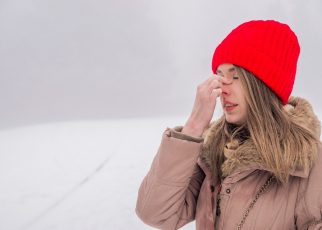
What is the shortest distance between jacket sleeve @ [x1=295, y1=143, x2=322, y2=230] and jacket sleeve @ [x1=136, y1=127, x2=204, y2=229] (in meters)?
0.27

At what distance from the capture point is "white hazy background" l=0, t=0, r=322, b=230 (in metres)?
3.54

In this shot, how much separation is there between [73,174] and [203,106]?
8.88 ft

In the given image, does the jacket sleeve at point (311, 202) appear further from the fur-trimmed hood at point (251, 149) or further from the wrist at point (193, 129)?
the wrist at point (193, 129)

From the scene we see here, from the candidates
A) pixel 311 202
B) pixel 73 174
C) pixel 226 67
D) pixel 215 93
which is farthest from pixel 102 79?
pixel 311 202

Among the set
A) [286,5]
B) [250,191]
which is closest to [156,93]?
[286,5]

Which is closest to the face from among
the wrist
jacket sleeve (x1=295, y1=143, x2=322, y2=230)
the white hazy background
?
the wrist

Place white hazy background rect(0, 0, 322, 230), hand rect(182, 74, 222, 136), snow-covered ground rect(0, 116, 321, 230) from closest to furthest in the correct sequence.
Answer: hand rect(182, 74, 222, 136) → snow-covered ground rect(0, 116, 321, 230) → white hazy background rect(0, 0, 322, 230)

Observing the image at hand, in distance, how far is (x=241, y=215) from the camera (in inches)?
36.7

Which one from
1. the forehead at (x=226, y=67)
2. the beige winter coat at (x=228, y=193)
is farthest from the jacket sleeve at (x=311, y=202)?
the forehead at (x=226, y=67)

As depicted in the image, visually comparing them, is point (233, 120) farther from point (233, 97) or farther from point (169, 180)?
point (169, 180)

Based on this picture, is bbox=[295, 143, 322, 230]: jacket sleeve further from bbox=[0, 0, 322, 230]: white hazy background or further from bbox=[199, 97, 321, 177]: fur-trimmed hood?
bbox=[0, 0, 322, 230]: white hazy background

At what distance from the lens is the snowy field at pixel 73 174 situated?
8.23 ft

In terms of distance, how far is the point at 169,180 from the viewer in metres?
0.96

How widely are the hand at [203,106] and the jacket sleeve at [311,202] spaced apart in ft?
0.91
